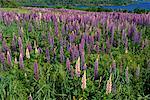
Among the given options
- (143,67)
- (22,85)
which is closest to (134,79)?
(143,67)

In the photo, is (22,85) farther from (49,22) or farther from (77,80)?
(49,22)

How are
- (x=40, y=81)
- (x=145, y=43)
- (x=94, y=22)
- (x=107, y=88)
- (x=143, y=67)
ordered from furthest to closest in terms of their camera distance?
1. (x=94, y=22)
2. (x=145, y=43)
3. (x=143, y=67)
4. (x=40, y=81)
5. (x=107, y=88)

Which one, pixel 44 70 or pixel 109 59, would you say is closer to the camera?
pixel 44 70

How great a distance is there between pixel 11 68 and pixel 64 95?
1.53 meters

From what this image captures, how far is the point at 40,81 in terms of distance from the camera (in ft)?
18.9

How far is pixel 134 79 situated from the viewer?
610 centimetres

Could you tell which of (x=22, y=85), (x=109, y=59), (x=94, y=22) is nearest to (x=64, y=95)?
(x=22, y=85)

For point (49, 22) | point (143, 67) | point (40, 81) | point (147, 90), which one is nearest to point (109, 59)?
point (143, 67)

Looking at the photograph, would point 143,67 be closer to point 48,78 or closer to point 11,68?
point 48,78

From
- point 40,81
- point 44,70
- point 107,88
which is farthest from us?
point 44,70

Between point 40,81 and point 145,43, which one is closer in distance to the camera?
point 40,81

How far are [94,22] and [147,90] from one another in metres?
5.08

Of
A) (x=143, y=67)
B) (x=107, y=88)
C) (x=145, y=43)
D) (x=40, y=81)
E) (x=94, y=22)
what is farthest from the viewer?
(x=94, y=22)

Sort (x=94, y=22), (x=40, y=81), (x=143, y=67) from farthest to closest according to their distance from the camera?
(x=94, y=22)
(x=143, y=67)
(x=40, y=81)
